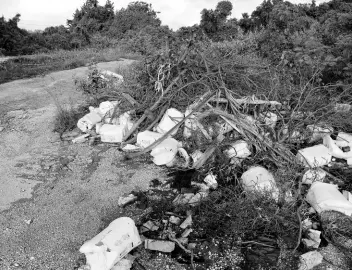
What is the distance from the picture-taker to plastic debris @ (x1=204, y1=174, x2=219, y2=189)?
10.7ft

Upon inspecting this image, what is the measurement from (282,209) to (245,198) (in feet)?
Result: 1.05

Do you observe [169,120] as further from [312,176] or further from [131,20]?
[131,20]

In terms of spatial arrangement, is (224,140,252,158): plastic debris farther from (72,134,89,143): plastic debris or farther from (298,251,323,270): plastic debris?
(72,134,89,143): plastic debris

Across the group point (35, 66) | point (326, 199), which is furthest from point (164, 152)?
point (35, 66)

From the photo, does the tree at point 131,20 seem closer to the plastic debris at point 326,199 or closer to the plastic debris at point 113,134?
the plastic debris at point 113,134

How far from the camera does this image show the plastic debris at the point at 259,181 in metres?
2.93

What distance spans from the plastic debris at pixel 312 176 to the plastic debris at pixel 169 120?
1.58m

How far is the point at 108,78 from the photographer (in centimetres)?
573

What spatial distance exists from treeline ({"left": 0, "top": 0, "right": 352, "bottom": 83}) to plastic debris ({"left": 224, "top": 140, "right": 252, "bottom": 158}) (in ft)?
6.54

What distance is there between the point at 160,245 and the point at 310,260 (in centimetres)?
111

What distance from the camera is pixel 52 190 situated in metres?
3.45

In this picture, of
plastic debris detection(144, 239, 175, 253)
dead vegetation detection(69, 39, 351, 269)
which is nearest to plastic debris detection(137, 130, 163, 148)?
dead vegetation detection(69, 39, 351, 269)

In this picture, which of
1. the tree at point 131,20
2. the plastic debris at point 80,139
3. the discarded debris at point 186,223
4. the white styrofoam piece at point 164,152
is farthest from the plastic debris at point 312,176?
the tree at point 131,20

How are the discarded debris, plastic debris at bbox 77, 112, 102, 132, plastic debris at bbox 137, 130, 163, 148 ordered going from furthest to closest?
plastic debris at bbox 77, 112, 102, 132
plastic debris at bbox 137, 130, 163, 148
the discarded debris
